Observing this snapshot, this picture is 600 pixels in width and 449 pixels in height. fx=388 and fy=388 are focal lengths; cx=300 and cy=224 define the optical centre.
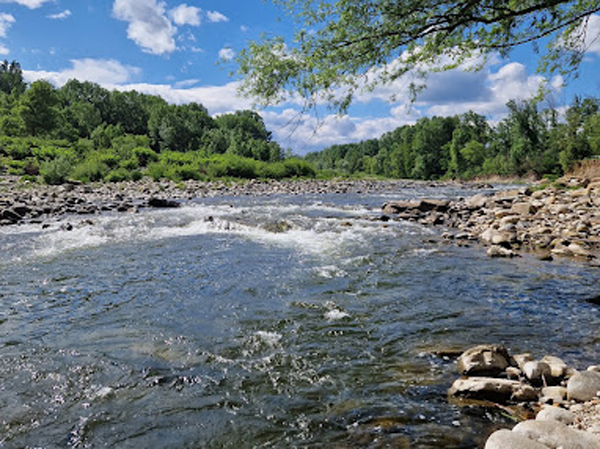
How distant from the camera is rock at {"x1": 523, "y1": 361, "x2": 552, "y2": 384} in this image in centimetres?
411

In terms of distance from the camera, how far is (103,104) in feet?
423

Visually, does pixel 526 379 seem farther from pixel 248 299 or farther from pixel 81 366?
pixel 81 366

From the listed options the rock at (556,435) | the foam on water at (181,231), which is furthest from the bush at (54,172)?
the rock at (556,435)

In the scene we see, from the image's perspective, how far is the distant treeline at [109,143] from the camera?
42594 mm

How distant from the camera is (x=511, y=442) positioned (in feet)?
9.30

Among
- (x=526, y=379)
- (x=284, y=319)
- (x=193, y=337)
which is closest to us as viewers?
(x=526, y=379)

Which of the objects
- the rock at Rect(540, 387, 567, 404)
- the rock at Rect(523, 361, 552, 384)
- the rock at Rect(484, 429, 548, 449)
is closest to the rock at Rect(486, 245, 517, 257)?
the rock at Rect(523, 361, 552, 384)

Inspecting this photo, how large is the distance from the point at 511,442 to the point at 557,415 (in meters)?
0.80

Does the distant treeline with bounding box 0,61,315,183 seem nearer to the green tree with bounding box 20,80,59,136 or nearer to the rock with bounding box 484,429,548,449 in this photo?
the green tree with bounding box 20,80,59,136

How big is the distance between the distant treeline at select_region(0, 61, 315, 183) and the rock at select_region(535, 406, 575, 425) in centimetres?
864

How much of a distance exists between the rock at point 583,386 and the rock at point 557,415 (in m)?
0.38

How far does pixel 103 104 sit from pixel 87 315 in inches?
5644

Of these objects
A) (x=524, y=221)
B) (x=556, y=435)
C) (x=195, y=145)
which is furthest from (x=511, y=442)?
(x=195, y=145)

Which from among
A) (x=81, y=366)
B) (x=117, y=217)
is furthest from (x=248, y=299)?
(x=117, y=217)
